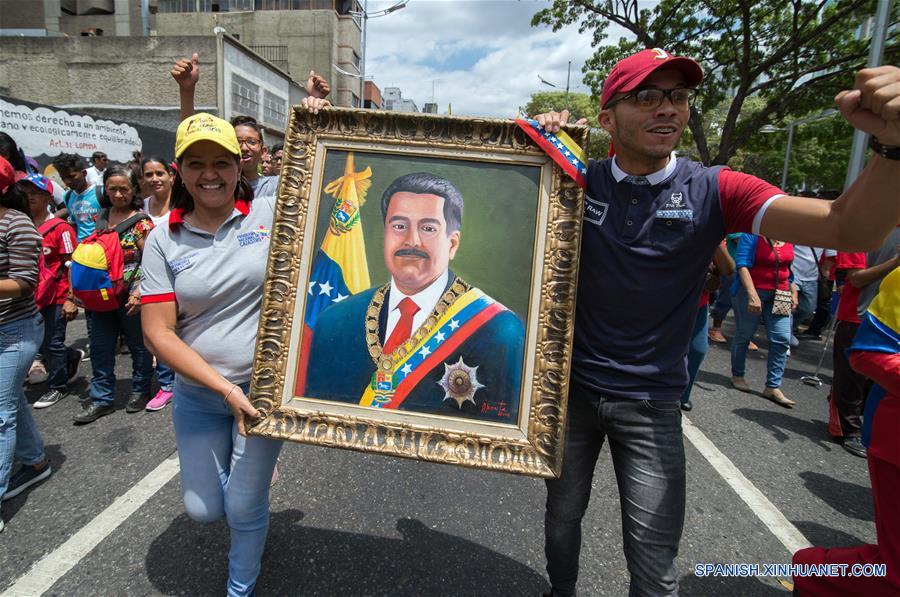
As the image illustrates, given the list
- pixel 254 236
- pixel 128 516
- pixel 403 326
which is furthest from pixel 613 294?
pixel 128 516

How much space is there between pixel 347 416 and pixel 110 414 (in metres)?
3.83

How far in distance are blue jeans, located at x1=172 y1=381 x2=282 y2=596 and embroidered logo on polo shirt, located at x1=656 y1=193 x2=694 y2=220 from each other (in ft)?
5.88

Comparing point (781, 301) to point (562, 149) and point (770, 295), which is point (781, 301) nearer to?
point (770, 295)

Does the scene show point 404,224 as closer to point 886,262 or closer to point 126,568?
point 126,568

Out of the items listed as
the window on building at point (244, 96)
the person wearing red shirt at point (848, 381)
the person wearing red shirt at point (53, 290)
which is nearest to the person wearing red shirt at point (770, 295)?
the person wearing red shirt at point (848, 381)

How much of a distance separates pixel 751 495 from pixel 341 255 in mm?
3388

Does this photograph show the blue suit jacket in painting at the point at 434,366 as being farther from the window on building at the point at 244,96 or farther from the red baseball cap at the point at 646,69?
the window on building at the point at 244,96

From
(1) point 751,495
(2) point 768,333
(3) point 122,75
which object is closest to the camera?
(1) point 751,495

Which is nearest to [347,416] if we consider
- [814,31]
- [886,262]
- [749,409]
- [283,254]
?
[283,254]

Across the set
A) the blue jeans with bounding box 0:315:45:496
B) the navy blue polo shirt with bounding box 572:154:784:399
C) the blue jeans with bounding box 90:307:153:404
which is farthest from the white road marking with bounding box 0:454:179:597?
the navy blue polo shirt with bounding box 572:154:784:399

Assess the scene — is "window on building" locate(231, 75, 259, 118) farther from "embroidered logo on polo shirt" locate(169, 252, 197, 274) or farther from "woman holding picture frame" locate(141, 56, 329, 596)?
"embroidered logo on polo shirt" locate(169, 252, 197, 274)

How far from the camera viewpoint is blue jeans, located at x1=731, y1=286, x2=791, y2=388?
5301 mm

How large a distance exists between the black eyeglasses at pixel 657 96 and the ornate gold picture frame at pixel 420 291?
22 centimetres

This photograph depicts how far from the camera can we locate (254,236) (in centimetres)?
212
